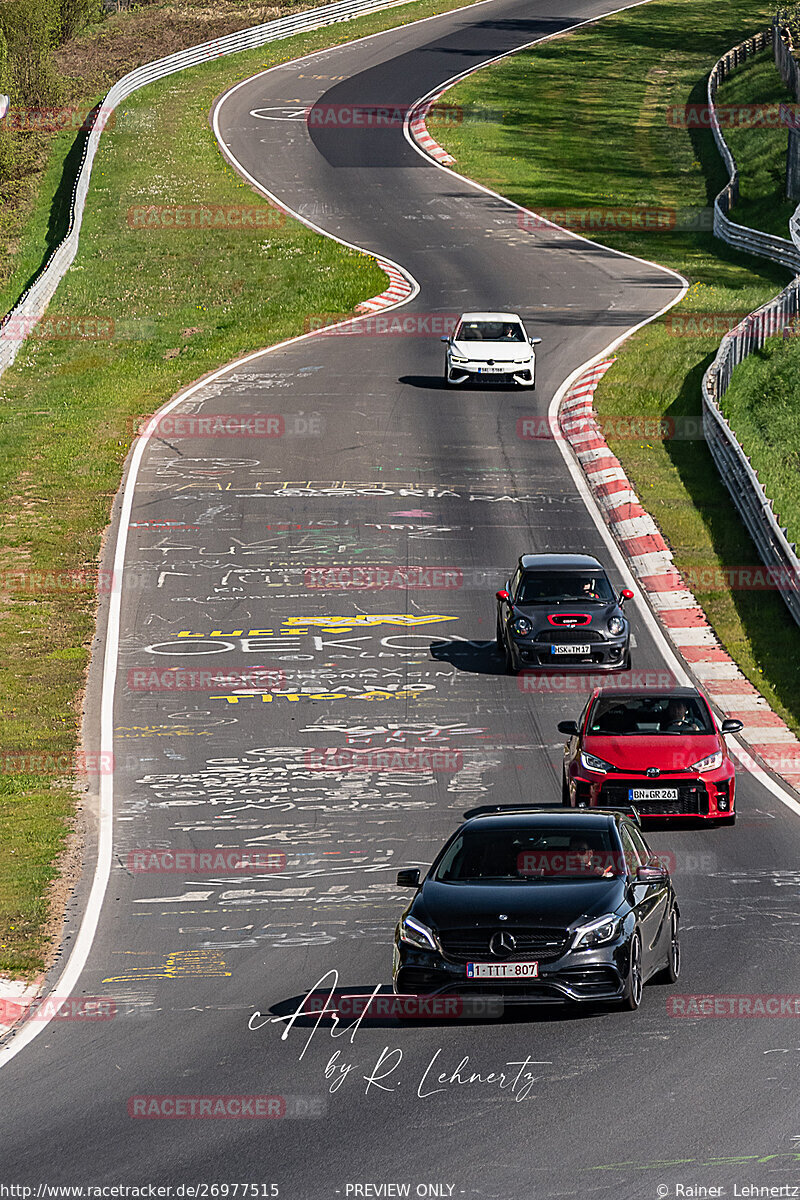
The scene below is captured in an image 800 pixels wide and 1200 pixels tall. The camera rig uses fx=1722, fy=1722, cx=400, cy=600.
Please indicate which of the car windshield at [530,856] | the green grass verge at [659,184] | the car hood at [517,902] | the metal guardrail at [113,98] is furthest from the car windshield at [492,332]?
the car hood at [517,902]

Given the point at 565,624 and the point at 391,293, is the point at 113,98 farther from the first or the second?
the point at 565,624

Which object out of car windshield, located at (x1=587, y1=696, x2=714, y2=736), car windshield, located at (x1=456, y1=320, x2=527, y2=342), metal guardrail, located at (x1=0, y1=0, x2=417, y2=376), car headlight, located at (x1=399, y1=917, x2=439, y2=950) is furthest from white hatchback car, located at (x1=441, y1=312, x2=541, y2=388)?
car headlight, located at (x1=399, y1=917, x2=439, y2=950)

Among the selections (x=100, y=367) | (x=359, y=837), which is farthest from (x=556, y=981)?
(x=100, y=367)

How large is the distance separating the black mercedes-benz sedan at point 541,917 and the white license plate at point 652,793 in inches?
188

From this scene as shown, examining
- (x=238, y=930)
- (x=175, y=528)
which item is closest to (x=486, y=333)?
(x=175, y=528)

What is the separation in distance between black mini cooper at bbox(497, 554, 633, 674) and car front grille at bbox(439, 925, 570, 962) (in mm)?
12776

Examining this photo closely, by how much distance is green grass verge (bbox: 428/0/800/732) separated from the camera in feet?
95.9

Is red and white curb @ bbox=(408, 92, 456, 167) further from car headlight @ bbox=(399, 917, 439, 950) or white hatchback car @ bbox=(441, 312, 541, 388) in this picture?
car headlight @ bbox=(399, 917, 439, 950)

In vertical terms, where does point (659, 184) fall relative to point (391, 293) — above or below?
below

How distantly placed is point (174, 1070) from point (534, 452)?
2583 centimetres

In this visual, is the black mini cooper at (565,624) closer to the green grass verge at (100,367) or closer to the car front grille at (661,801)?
the green grass verge at (100,367)

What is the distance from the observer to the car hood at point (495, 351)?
39.8 m

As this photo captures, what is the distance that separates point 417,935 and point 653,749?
7046 mm

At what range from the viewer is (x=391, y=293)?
161ft
